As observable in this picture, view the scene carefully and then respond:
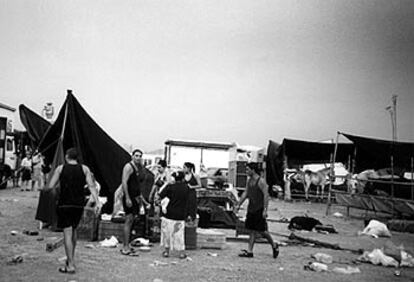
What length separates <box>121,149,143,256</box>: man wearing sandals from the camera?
848 centimetres

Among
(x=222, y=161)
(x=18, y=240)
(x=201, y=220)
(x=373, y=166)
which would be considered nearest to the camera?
(x=18, y=240)

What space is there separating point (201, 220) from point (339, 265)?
4279 mm

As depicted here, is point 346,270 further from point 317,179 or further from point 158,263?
point 317,179

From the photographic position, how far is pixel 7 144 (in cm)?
2338

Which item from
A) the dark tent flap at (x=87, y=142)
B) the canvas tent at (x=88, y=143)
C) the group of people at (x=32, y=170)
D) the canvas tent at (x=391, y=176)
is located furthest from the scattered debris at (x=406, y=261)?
the group of people at (x=32, y=170)

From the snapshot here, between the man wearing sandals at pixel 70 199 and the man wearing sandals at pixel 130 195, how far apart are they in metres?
1.38

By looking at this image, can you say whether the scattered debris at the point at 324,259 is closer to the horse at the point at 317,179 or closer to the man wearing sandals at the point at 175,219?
the man wearing sandals at the point at 175,219

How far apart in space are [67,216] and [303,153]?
16230 mm

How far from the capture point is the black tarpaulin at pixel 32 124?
1392 cm

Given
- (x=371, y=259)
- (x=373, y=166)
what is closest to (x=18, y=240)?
(x=371, y=259)

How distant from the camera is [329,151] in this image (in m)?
21.4

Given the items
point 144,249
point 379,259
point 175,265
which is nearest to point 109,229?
point 144,249

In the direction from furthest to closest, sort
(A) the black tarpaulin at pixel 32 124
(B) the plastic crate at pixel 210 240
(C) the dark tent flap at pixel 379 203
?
(C) the dark tent flap at pixel 379 203, (A) the black tarpaulin at pixel 32 124, (B) the plastic crate at pixel 210 240

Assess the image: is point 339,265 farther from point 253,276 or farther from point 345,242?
point 345,242
